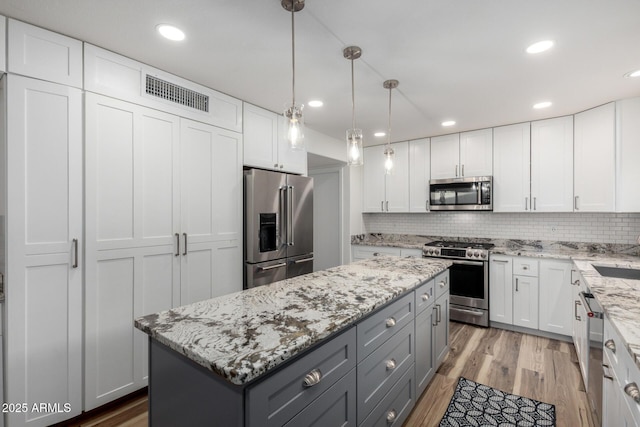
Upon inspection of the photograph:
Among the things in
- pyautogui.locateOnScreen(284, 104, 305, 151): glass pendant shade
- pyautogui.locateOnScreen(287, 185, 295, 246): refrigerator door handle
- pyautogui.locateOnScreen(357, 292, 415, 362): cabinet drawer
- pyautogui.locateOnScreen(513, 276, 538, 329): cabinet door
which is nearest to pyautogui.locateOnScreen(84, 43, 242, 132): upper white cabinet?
pyautogui.locateOnScreen(287, 185, 295, 246): refrigerator door handle

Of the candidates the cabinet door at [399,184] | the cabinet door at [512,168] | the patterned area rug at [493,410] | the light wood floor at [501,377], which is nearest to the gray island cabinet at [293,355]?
the patterned area rug at [493,410]

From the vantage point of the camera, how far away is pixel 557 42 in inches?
76.7

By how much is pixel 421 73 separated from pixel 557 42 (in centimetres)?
85

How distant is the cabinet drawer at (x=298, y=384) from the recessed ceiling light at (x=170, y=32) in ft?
6.46

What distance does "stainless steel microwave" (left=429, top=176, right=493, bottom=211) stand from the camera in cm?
387

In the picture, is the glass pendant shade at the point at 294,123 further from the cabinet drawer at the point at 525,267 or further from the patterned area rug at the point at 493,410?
the cabinet drawer at the point at 525,267

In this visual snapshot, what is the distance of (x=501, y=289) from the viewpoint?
3.64 m

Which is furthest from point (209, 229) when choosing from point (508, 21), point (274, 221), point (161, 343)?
point (508, 21)

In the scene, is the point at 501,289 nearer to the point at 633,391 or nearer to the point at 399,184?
the point at 399,184

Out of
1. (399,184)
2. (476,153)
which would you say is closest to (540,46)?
(476,153)

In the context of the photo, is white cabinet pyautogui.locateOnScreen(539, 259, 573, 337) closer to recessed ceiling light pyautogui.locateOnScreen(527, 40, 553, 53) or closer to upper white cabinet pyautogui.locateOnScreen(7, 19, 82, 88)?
recessed ceiling light pyautogui.locateOnScreen(527, 40, 553, 53)

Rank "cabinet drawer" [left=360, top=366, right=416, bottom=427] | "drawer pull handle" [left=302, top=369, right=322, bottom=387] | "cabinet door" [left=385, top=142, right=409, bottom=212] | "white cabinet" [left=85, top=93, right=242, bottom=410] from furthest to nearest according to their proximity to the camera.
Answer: "cabinet door" [left=385, top=142, right=409, bottom=212] < "white cabinet" [left=85, top=93, right=242, bottom=410] < "cabinet drawer" [left=360, top=366, right=416, bottom=427] < "drawer pull handle" [left=302, top=369, right=322, bottom=387]

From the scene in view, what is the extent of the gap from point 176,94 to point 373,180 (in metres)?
3.16

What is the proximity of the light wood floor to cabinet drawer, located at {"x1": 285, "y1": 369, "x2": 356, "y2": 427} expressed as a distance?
37.2 inches
